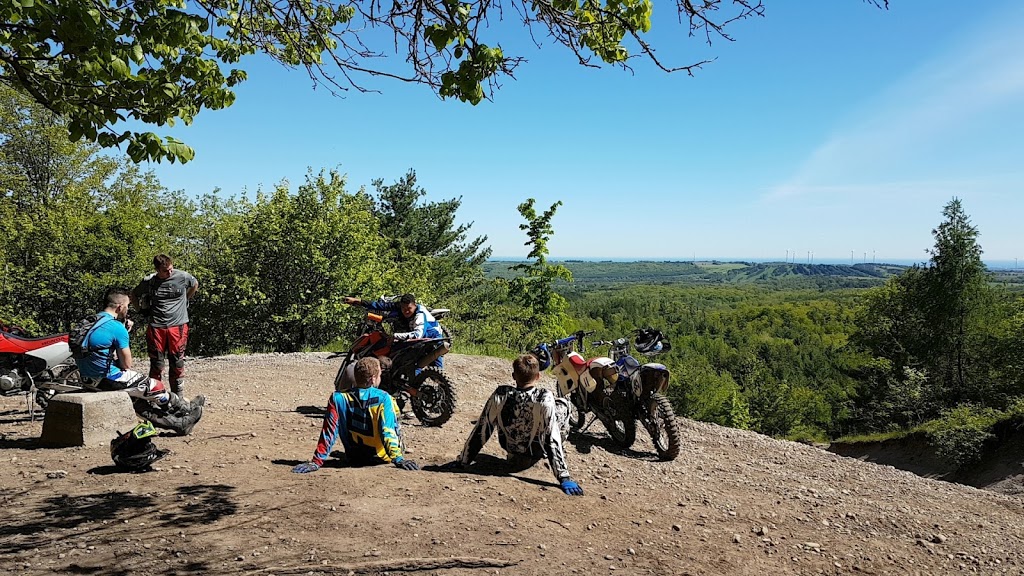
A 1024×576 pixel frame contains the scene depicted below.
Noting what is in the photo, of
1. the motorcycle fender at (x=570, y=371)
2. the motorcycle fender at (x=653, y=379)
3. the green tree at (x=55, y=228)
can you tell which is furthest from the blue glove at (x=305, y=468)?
the green tree at (x=55, y=228)

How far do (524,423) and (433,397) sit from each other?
246cm

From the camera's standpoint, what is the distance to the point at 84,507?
13.2 ft

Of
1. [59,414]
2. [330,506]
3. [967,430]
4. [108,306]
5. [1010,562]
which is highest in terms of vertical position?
[108,306]

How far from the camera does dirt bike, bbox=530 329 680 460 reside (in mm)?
6719

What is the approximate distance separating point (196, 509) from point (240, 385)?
6366 millimetres

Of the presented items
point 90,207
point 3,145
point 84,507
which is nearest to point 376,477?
point 84,507

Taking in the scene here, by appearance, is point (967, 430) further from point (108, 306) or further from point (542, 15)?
point (108, 306)

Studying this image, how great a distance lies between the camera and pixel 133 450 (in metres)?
4.73

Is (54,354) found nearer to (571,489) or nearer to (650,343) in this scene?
(571,489)

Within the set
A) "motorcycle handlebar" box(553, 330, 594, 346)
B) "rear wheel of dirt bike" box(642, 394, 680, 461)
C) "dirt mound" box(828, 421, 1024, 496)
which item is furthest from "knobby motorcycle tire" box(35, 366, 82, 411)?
"dirt mound" box(828, 421, 1024, 496)

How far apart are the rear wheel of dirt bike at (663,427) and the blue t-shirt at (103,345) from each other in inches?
222

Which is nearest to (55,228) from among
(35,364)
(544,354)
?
(35,364)

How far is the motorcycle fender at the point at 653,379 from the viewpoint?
6664 millimetres

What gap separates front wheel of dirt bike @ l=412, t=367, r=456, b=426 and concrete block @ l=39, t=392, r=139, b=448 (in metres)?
3.19
